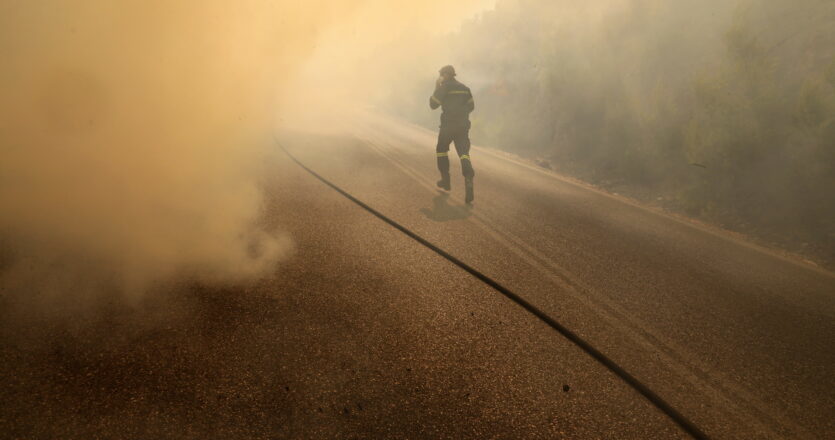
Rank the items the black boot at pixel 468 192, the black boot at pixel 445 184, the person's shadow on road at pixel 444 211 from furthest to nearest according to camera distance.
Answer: the black boot at pixel 445 184, the black boot at pixel 468 192, the person's shadow on road at pixel 444 211

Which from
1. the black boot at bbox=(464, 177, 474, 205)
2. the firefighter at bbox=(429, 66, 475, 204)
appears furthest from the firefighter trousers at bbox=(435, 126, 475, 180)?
the black boot at bbox=(464, 177, 474, 205)

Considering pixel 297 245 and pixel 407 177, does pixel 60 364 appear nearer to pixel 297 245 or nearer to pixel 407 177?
pixel 297 245

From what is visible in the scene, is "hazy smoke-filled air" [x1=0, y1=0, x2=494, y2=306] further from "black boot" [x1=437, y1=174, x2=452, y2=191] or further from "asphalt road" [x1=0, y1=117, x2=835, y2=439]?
"black boot" [x1=437, y1=174, x2=452, y2=191]

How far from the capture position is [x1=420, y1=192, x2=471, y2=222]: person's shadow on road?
224 inches

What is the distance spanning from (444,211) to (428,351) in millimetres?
3506

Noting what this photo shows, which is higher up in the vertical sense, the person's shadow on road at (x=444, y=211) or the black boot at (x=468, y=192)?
the black boot at (x=468, y=192)

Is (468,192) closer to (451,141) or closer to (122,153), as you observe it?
(451,141)

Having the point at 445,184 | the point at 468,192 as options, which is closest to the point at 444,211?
the point at 468,192

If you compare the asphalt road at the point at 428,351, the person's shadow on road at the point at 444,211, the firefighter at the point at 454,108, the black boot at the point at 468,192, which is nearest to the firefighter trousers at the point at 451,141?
the firefighter at the point at 454,108

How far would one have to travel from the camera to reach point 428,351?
266 centimetres

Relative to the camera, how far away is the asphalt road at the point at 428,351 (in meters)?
2.06

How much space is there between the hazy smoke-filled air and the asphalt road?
497 mm

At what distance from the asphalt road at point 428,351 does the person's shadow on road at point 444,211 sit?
63 cm

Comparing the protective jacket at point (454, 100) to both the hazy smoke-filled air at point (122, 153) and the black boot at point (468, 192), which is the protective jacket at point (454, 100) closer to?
the black boot at point (468, 192)
